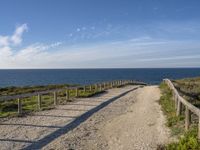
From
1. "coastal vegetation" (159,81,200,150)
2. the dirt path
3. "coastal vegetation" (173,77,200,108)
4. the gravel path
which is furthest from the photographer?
"coastal vegetation" (173,77,200,108)

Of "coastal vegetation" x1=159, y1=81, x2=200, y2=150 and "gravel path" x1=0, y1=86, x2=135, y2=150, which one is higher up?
"coastal vegetation" x1=159, y1=81, x2=200, y2=150

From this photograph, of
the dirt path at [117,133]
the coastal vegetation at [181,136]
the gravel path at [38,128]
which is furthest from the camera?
the gravel path at [38,128]

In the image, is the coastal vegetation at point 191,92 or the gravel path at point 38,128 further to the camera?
the coastal vegetation at point 191,92

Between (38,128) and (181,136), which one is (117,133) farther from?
(38,128)

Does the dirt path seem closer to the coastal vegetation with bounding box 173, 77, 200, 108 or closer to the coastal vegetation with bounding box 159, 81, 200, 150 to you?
the coastal vegetation with bounding box 159, 81, 200, 150

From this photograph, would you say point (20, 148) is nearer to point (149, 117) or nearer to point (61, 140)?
point (61, 140)

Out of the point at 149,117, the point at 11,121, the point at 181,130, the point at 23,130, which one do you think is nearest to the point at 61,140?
the point at 23,130

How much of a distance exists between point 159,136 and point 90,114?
626 centimetres

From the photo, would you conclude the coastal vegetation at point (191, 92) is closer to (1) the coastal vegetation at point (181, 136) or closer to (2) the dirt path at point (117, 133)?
(2) the dirt path at point (117, 133)

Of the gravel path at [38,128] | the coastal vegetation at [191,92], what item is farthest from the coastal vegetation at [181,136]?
the coastal vegetation at [191,92]

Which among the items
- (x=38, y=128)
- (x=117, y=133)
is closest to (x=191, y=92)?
(x=117, y=133)

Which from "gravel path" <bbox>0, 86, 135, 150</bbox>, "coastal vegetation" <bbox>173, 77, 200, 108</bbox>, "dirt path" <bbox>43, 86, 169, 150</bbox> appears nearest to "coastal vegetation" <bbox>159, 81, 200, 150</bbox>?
"dirt path" <bbox>43, 86, 169, 150</bbox>

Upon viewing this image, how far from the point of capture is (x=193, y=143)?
891 centimetres

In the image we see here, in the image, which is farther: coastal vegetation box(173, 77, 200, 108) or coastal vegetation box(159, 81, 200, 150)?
coastal vegetation box(173, 77, 200, 108)
